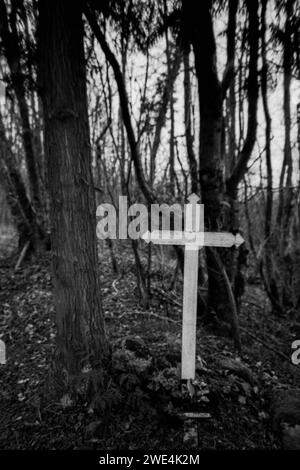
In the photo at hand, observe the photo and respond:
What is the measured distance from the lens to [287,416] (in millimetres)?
2420

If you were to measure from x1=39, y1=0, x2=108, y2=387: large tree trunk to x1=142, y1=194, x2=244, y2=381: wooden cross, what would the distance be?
2.24ft

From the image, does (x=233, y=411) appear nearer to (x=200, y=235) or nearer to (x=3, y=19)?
(x=200, y=235)

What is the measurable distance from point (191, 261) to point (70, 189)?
1327 millimetres

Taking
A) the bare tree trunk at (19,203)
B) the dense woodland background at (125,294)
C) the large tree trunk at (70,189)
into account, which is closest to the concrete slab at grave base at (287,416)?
the dense woodland background at (125,294)

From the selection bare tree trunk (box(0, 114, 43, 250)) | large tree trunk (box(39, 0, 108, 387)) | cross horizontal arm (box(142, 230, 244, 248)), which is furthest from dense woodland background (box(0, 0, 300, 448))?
bare tree trunk (box(0, 114, 43, 250))

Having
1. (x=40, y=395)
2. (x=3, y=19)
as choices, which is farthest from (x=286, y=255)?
(x=3, y=19)

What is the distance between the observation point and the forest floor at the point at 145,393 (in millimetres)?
2369

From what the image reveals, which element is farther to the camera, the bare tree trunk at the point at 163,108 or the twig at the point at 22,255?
the twig at the point at 22,255

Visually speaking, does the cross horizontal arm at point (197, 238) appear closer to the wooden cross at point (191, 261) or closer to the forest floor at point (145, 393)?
the wooden cross at point (191, 261)

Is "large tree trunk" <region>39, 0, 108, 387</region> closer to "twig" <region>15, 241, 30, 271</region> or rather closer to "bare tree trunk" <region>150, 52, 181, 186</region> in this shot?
"bare tree trunk" <region>150, 52, 181, 186</region>

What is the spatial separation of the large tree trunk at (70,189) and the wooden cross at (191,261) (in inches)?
26.9

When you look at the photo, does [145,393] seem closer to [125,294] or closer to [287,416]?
[287,416]

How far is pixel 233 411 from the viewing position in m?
2.60

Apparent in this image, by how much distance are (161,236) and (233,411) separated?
179 centimetres
